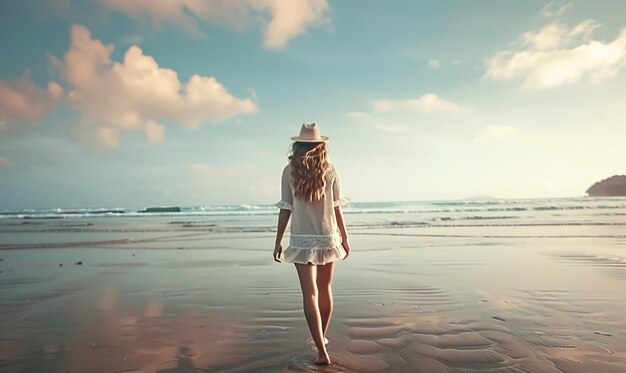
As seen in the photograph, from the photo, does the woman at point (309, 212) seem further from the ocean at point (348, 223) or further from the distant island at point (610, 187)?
the distant island at point (610, 187)

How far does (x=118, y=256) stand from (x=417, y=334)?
33.3 feet

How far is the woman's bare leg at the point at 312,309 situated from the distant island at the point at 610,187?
154 metres

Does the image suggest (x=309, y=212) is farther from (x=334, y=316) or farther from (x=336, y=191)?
(x=334, y=316)

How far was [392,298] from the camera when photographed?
6.75 metres

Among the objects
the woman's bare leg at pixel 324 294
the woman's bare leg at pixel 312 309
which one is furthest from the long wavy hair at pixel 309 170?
the woman's bare leg at pixel 324 294

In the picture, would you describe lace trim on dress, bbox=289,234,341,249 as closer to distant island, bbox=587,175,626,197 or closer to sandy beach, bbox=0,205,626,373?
sandy beach, bbox=0,205,626,373

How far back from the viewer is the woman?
429 cm

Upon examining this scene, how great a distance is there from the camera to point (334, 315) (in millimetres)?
5824

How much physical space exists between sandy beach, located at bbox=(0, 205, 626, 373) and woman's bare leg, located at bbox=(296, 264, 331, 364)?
160 millimetres

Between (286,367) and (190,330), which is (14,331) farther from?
(286,367)

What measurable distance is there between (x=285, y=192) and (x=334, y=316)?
7.46 ft

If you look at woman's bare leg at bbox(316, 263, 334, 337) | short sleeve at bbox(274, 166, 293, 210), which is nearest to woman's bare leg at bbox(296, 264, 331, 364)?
woman's bare leg at bbox(316, 263, 334, 337)

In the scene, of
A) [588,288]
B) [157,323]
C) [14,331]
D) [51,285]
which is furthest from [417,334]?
[51,285]

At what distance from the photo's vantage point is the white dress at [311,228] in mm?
4332
